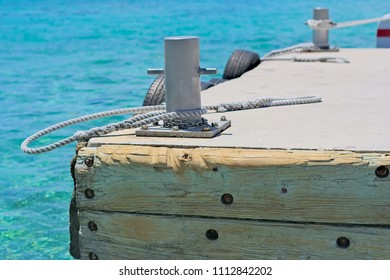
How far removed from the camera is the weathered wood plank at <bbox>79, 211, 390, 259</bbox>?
13.1ft

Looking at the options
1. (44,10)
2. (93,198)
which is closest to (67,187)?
(93,198)

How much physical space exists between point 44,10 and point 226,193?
1772 inches

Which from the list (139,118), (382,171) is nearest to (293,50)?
(139,118)

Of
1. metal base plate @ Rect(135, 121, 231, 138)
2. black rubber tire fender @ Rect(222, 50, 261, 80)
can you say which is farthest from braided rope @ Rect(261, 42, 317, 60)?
metal base plate @ Rect(135, 121, 231, 138)

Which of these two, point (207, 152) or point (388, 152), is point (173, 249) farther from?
point (388, 152)

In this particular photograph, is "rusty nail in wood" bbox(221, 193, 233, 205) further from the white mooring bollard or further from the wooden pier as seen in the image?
the white mooring bollard

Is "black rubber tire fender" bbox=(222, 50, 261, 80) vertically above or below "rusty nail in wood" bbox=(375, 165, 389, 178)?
below

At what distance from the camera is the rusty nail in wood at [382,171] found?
3.82 metres

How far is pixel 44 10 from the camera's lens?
47.6 metres

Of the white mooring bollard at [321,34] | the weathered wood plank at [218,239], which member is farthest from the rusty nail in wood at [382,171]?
the white mooring bollard at [321,34]

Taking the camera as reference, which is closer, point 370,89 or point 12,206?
point 370,89

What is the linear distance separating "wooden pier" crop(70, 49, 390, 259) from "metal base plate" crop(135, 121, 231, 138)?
40 mm

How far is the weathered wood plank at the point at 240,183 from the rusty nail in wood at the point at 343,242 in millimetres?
96
